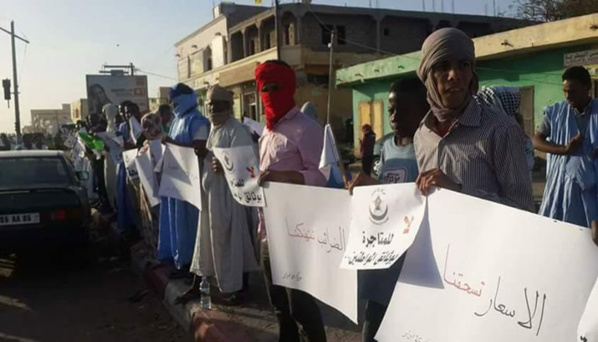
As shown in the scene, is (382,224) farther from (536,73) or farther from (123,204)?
(536,73)

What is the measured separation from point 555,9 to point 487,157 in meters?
25.9

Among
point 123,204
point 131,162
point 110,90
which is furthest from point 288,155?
point 110,90

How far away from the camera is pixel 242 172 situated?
4.05 metres

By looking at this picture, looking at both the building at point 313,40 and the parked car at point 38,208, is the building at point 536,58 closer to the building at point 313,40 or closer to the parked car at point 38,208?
the parked car at point 38,208

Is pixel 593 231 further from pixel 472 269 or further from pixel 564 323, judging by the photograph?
pixel 472 269

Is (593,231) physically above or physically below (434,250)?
above

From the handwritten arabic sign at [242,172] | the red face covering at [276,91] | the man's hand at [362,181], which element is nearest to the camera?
the man's hand at [362,181]

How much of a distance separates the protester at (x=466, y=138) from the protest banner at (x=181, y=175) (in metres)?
3.05

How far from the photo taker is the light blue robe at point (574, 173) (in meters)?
4.15

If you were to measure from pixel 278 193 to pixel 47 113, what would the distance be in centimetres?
11286

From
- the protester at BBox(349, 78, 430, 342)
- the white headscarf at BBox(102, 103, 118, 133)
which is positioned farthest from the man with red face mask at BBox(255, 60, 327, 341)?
the white headscarf at BBox(102, 103, 118, 133)

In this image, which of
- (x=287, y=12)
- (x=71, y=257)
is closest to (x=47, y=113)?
(x=287, y=12)

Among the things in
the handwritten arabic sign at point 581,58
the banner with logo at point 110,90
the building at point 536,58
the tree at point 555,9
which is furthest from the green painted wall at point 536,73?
the banner with logo at point 110,90

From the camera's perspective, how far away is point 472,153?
6.63ft
